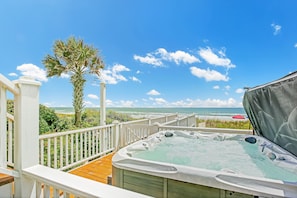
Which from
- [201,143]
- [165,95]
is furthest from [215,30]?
[165,95]

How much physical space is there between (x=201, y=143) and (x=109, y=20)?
6396 millimetres

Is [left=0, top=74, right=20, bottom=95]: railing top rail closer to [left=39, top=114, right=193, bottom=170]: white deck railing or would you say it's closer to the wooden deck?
[left=39, top=114, right=193, bottom=170]: white deck railing

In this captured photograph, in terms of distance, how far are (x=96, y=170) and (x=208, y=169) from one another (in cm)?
221

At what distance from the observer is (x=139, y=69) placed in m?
18.7

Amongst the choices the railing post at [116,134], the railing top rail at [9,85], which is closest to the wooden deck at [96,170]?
the railing post at [116,134]

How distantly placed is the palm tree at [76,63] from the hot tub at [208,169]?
387 centimetres

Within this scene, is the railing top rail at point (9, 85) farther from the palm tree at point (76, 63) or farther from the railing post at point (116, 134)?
the palm tree at point (76, 63)

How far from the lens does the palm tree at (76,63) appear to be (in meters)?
5.73

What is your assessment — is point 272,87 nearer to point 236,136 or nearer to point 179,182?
point 236,136

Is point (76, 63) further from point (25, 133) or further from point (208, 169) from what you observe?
point (208, 169)

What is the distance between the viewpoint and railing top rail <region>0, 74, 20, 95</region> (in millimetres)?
1127

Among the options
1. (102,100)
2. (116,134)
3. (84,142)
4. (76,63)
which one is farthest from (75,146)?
(76,63)

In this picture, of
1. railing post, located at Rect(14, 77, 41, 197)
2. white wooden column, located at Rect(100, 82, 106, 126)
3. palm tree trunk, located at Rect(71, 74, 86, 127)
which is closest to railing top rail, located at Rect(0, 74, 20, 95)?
railing post, located at Rect(14, 77, 41, 197)

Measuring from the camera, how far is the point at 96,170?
134 inches
